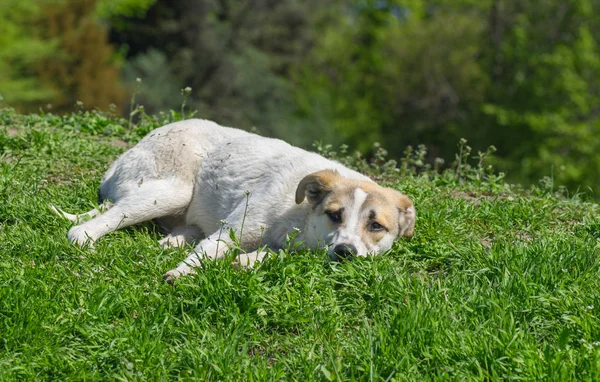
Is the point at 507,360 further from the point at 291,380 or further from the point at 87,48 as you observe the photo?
the point at 87,48

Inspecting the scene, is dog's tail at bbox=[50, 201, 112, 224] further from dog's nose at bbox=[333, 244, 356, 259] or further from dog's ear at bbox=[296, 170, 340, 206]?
dog's nose at bbox=[333, 244, 356, 259]

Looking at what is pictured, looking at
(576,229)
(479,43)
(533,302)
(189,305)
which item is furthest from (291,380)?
(479,43)

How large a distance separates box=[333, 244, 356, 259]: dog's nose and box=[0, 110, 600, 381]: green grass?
0.19m

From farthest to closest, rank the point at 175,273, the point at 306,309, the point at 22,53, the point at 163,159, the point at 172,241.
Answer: the point at 22,53, the point at 163,159, the point at 172,241, the point at 175,273, the point at 306,309

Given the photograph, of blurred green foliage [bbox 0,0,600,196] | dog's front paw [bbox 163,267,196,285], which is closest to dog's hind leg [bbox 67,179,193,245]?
dog's front paw [bbox 163,267,196,285]

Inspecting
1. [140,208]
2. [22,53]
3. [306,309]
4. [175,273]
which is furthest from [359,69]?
[306,309]

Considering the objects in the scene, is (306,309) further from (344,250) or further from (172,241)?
(172,241)

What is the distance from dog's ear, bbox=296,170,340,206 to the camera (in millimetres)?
5855

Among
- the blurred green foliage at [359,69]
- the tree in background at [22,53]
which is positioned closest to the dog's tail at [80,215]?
the blurred green foliage at [359,69]

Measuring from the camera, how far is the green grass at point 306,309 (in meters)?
4.03

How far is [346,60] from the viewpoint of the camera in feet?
154

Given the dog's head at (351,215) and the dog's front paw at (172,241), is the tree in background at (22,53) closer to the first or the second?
the dog's front paw at (172,241)

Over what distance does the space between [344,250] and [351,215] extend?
0.36 meters

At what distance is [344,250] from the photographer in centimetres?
539
